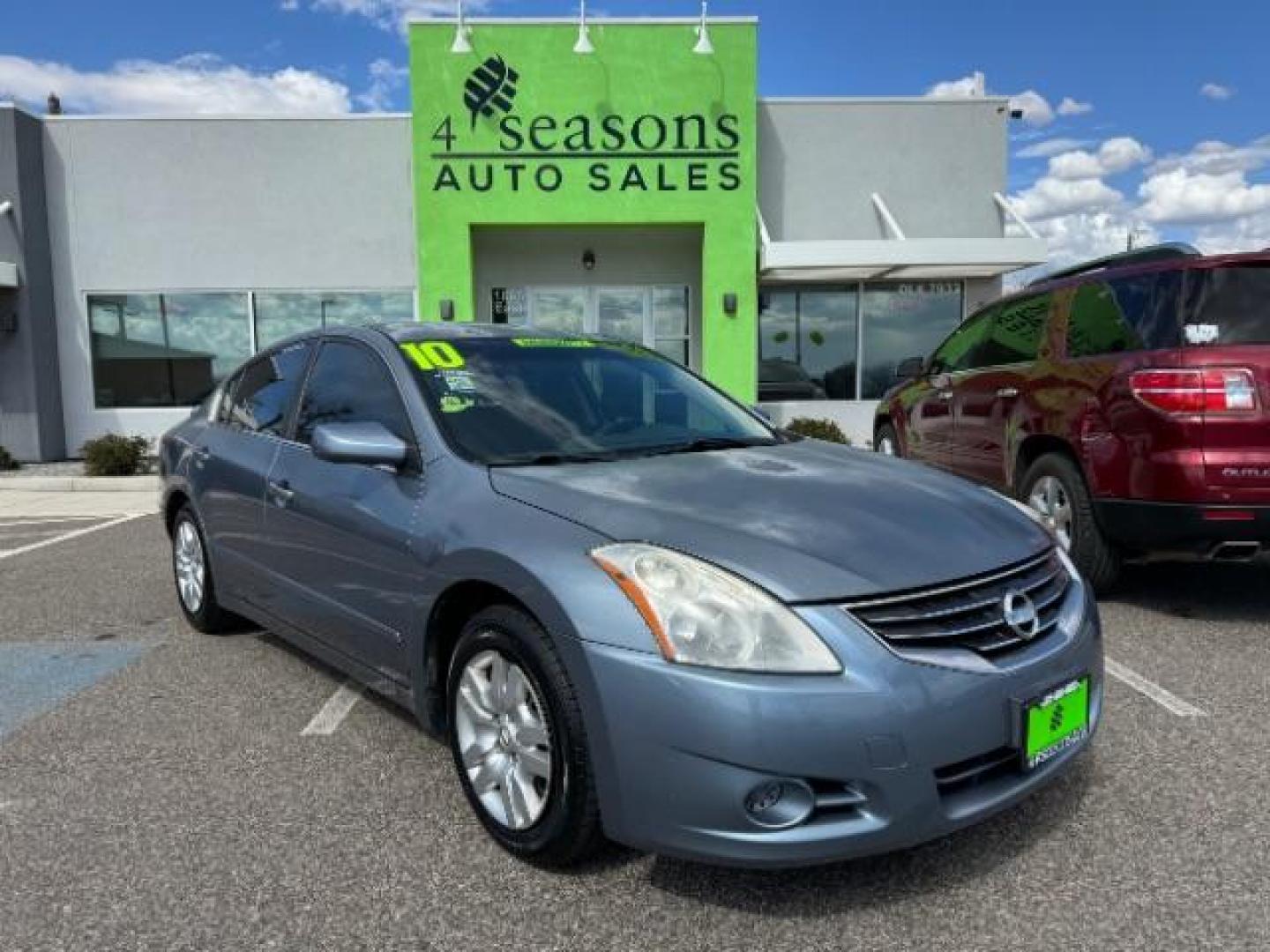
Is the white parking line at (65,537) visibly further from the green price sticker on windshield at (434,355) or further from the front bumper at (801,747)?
the front bumper at (801,747)

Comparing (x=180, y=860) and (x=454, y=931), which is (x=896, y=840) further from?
(x=180, y=860)

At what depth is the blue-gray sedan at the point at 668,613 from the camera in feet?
7.23

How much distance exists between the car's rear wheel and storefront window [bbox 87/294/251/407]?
9732mm

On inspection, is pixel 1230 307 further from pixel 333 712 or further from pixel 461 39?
pixel 461 39

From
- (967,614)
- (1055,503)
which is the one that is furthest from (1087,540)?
(967,614)

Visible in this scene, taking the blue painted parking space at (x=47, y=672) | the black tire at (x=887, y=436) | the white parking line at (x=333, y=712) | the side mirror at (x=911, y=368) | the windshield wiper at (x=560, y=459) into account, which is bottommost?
the blue painted parking space at (x=47, y=672)

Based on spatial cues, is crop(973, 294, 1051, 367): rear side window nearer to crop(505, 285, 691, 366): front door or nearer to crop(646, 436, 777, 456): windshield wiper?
crop(646, 436, 777, 456): windshield wiper

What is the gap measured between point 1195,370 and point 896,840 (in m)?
3.42

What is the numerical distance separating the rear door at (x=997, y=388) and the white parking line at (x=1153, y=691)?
2.04 meters

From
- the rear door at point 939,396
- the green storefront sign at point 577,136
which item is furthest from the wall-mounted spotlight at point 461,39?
the rear door at point 939,396

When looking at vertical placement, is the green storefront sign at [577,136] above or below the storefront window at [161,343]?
above

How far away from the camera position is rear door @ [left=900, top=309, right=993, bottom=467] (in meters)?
6.92

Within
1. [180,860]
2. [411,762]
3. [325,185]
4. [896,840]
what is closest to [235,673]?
[411,762]

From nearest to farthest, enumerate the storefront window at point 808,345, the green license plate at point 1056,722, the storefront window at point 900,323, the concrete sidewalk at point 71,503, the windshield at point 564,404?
the green license plate at point 1056,722 < the windshield at point 564,404 < the concrete sidewalk at point 71,503 < the storefront window at point 808,345 < the storefront window at point 900,323
